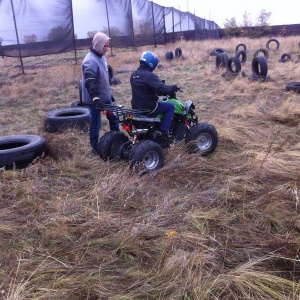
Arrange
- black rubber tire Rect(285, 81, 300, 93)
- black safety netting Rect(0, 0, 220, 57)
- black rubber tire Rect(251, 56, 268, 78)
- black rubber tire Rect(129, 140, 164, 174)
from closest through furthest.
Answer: black rubber tire Rect(129, 140, 164, 174) < black rubber tire Rect(285, 81, 300, 93) < black rubber tire Rect(251, 56, 268, 78) < black safety netting Rect(0, 0, 220, 57)

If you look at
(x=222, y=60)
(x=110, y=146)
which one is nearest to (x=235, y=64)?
(x=222, y=60)

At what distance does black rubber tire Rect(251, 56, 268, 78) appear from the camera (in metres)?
10.6

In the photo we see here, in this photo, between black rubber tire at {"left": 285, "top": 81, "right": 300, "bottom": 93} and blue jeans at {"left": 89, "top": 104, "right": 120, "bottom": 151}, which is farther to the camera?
black rubber tire at {"left": 285, "top": 81, "right": 300, "bottom": 93}

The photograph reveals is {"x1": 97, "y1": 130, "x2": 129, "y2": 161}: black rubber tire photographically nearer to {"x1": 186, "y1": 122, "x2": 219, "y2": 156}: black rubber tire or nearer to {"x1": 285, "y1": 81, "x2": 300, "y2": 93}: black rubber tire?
A: {"x1": 186, "y1": 122, "x2": 219, "y2": 156}: black rubber tire

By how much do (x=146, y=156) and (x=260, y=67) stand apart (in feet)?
24.3

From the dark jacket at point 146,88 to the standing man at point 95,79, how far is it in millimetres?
482

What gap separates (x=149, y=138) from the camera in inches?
186

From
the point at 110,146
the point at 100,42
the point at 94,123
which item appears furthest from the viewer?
the point at 94,123

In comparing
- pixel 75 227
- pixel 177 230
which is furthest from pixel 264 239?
pixel 75 227

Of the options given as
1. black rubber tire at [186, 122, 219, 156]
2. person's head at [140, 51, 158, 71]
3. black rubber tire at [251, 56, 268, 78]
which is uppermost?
person's head at [140, 51, 158, 71]

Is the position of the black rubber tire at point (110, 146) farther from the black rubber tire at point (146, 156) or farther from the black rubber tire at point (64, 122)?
the black rubber tire at point (64, 122)

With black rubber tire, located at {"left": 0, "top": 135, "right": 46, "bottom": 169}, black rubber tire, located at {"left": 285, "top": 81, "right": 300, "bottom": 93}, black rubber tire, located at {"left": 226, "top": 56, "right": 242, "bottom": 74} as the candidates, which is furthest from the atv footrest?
black rubber tire, located at {"left": 226, "top": 56, "right": 242, "bottom": 74}

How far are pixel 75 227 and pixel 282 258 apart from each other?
162cm

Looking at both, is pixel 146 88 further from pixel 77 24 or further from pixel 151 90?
pixel 77 24
